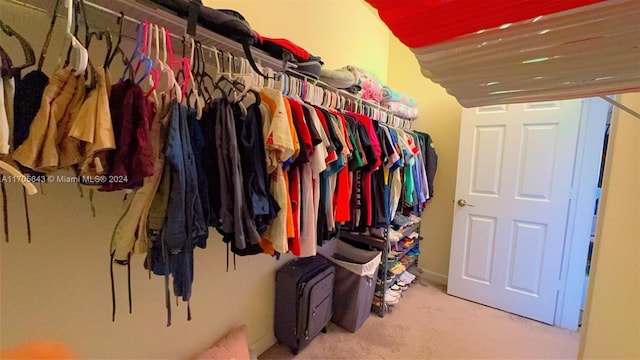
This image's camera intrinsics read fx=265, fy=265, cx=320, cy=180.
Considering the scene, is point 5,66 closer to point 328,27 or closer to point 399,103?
point 328,27

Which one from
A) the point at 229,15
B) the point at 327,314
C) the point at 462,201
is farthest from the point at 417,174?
the point at 229,15

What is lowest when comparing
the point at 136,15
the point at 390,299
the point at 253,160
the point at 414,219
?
the point at 390,299

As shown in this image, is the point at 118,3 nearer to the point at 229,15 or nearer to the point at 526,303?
the point at 229,15

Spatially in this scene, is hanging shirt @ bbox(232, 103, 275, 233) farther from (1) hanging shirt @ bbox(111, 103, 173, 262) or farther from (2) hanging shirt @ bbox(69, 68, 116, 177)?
(2) hanging shirt @ bbox(69, 68, 116, 177)

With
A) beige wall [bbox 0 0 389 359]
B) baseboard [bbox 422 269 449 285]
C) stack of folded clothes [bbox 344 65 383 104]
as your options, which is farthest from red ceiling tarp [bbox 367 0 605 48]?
baseboard [bbox 422 269 449 285]

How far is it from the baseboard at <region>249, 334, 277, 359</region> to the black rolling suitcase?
0.04 meters

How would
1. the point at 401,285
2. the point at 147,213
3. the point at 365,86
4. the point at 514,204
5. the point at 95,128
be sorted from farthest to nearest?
the point at 401,285
the point at 514,204
the point at 365,86
the point at 147,213
the point at 95,128

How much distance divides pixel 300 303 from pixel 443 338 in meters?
1.13

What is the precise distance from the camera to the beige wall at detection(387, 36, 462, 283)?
2752mm

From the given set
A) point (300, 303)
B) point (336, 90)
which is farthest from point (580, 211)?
point (300, 303)

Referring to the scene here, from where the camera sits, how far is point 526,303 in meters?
2.24

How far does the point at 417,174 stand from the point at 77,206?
2150 millimetres

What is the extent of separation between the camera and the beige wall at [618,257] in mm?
821

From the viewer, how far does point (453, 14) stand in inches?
21.7
